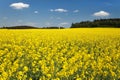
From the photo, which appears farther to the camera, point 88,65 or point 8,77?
point 88,65

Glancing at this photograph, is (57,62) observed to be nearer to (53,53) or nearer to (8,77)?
(53,53)

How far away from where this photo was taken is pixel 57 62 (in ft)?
32.8

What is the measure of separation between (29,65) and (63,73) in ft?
8.58

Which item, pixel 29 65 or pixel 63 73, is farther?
pixel 29 65

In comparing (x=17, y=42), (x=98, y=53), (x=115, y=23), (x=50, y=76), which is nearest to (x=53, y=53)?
(x=98, y=53)

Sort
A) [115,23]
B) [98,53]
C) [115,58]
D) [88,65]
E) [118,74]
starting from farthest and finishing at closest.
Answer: [115,23], [98,53], [115,58], [88,65], [118,74]

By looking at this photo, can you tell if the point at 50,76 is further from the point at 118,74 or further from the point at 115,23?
the point at 115,23

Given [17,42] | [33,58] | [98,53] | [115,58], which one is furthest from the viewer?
[17,42]

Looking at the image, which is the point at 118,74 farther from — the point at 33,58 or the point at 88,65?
the point at 33,58

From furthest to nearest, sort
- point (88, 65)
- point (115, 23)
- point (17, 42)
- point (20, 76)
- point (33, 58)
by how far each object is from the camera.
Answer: point (115, 23) → point (17, 42) → point (33, 58) → point (88, 65) → point (20, 76)

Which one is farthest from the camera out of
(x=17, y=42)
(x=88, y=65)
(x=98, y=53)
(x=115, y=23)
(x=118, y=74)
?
(x=115, y=23)

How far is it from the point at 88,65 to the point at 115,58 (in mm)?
1979

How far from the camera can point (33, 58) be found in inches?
414

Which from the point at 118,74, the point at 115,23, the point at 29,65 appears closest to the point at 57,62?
the point at 29,65
